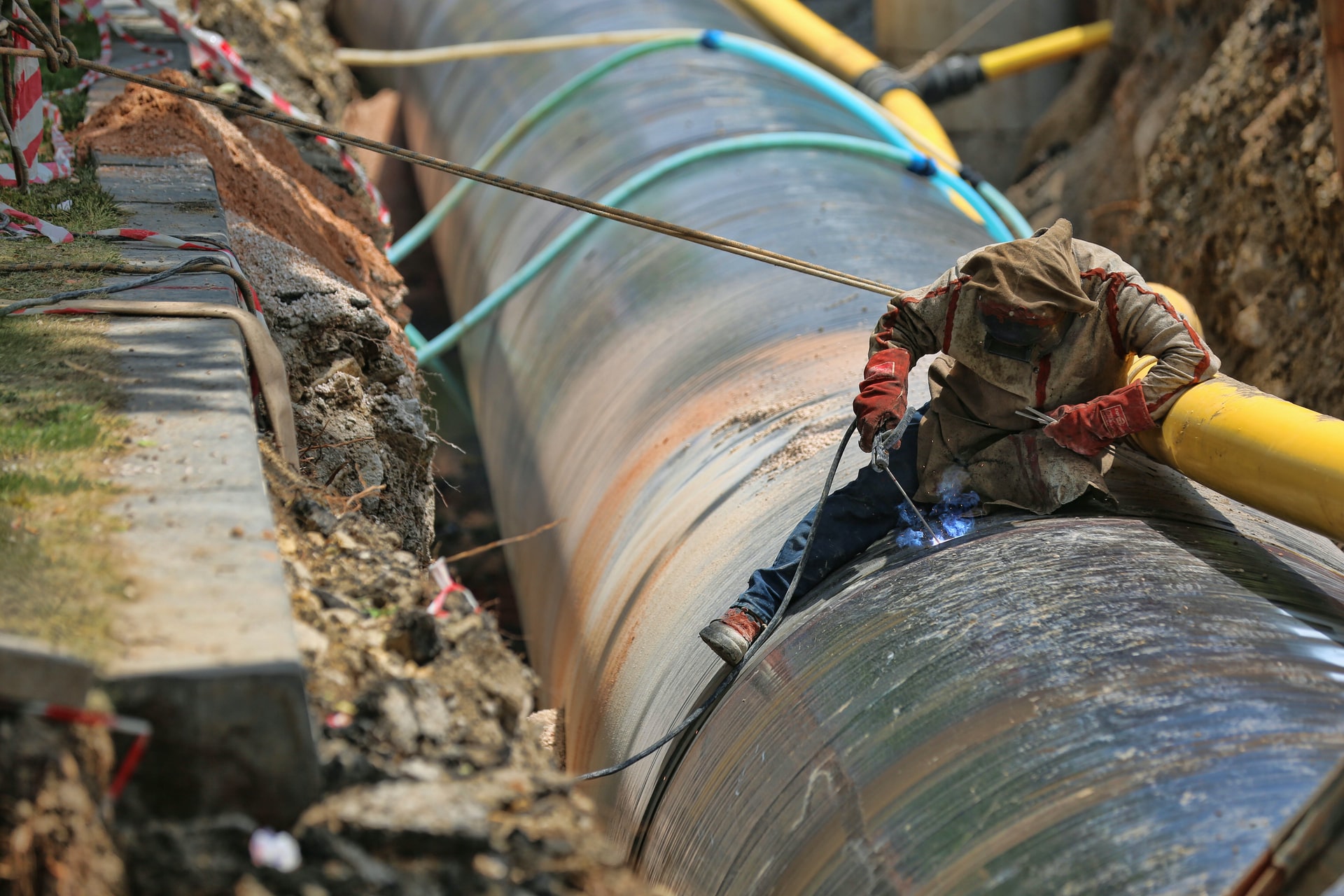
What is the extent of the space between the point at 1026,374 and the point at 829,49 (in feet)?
19.4

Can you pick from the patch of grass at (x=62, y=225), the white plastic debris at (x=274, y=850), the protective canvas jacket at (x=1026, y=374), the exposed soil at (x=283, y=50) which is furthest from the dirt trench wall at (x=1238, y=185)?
the exposed soil at (x=283, y=50)

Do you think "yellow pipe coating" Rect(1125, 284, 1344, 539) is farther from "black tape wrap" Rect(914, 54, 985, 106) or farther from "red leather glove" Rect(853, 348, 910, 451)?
"black tape wrap" Rect(914, 54, 985, 106)

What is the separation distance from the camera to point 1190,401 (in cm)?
281

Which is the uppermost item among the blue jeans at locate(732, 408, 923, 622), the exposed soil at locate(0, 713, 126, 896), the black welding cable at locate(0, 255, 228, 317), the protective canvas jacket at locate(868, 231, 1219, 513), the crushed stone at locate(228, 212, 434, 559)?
the protective canvas jacket at locate(868, 231, 1219, 513)

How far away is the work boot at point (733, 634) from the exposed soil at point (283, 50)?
224 inches

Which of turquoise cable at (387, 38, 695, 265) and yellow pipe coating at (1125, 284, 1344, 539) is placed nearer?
yellow pipe coating at (1125, 284, 1344, 539)

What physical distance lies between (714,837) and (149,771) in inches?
57.2

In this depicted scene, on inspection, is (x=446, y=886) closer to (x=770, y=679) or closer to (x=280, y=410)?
(x=770, y=679)

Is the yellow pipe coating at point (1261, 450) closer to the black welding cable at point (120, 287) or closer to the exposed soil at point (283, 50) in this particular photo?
the black welding cable at point (120, 287)

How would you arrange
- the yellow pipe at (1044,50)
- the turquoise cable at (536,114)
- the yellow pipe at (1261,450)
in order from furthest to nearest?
the yellow pipe at (1044,50) → the turquoise cable at (536,114) → the yellow pipe at (1261,450)

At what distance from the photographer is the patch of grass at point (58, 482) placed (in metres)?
1.81

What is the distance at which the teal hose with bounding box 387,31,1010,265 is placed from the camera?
6.43 metres

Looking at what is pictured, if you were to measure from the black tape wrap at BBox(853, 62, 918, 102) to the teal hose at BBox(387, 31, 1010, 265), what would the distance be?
869mm

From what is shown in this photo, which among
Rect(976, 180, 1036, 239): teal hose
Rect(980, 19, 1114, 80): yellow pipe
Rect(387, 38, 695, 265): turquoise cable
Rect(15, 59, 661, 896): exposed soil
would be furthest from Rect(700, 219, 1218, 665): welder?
Rect(980, 19, 1114, 80): yellow pipe
